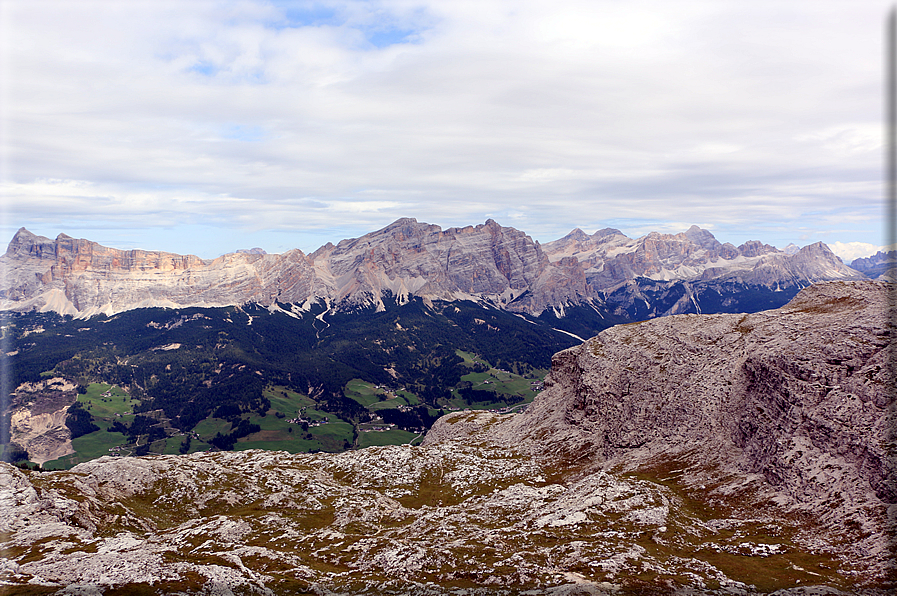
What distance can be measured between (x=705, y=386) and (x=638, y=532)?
4597 cm

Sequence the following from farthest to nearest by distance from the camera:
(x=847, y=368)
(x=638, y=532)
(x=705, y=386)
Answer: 1. (x=705, y=386)
2. (x=847, y=368)
3. (x=638, y=532)

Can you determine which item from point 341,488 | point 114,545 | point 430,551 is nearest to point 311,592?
point 430,551

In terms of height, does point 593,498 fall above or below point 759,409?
below

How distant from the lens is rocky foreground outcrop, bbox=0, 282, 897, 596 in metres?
55.4

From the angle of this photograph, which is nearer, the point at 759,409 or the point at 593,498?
the point at 593,498

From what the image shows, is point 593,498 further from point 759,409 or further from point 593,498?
point 759,409

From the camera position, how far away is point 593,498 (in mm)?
77688

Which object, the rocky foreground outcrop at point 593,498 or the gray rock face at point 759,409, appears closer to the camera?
the rocky foreground outcrop at point 593,498

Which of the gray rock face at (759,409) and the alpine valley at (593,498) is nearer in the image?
the alpine valley at (593,498)

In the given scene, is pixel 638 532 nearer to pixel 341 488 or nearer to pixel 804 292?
pixel 341 488

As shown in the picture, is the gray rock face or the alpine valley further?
the gray rock face

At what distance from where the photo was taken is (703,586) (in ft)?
168

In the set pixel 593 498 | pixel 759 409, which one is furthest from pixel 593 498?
pixel 759 409

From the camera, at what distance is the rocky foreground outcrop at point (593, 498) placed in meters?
55.4
